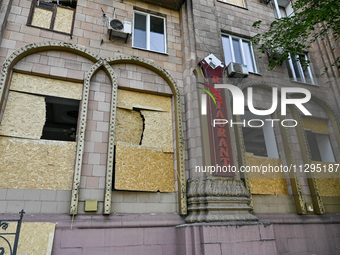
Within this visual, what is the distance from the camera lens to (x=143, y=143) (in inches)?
305

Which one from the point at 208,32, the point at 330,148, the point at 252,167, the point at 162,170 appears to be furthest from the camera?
the point at 330,148

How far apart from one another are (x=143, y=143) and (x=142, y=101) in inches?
57.9

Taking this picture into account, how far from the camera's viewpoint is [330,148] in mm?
10500

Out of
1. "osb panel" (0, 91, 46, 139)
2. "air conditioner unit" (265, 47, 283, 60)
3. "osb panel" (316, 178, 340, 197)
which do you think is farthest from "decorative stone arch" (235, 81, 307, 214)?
"osb panel" (0, 91, 46, 139)

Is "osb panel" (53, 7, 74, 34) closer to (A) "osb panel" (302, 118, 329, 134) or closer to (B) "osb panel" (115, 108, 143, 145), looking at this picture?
(B) "osb panel" (115, 108, 143, 145)

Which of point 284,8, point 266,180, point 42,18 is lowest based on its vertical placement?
point 266,180

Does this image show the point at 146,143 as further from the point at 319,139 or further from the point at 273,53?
the point at 319,139

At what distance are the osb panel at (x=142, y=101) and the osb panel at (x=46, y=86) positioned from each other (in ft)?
4.09

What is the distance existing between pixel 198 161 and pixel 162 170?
3.65ft

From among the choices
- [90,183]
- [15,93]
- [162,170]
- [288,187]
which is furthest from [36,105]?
[288,187]

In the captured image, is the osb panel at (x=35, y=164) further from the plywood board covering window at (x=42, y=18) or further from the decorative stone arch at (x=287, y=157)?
the decorative stone arch at (x=287, y=157)

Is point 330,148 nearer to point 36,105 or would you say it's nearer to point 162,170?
point 162,170

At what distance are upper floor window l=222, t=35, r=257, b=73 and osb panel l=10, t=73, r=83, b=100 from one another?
6.07 m

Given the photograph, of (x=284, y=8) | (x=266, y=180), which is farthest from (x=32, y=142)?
(x=284, y=8)
